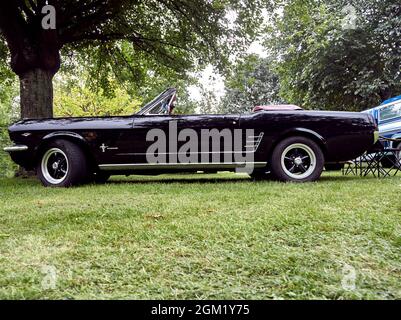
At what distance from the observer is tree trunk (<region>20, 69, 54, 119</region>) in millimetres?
6668

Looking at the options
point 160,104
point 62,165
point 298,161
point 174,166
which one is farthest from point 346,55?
point 62,165

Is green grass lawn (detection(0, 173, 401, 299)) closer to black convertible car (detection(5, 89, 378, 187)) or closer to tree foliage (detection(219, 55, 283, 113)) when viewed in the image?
black convertible car (detection(5, 89, 378, 187))

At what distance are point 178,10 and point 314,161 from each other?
19.8 ft

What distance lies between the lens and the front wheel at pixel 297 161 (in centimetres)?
464

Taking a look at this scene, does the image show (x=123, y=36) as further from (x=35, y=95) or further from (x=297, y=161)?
(x=297, y=161)

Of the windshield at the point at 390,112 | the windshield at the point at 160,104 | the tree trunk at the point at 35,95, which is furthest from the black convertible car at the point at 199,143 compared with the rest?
the windshield at the point at 390,112

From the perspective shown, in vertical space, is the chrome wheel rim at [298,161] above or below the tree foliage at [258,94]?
below

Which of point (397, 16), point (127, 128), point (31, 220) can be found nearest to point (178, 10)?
point (127, 128)

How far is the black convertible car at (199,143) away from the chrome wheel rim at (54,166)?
0.01 metres

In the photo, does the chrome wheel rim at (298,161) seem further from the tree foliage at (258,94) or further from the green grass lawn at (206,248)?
the tree foliage at (258,94)

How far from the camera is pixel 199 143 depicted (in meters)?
4.74

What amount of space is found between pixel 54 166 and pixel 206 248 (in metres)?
3.84

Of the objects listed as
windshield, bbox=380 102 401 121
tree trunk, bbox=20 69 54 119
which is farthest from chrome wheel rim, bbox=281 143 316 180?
windshield, bbox=380 102 401 121

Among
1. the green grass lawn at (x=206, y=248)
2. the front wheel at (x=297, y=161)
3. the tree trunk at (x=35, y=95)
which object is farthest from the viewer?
the tree trunk at (x=35, y=95)
